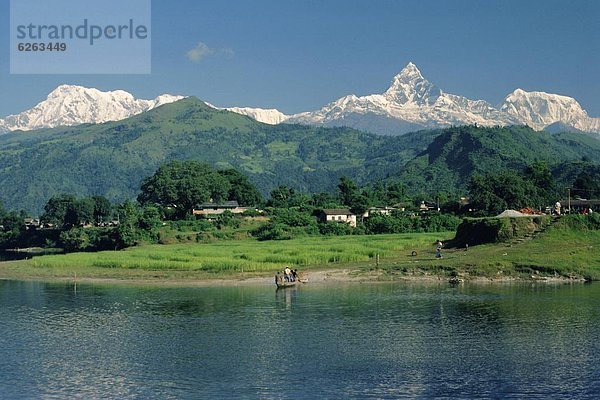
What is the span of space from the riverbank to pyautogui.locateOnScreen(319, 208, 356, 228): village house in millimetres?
44452

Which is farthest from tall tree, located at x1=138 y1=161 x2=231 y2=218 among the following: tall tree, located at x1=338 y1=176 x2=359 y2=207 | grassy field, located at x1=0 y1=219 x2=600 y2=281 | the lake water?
the lake water

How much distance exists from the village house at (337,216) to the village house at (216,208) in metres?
18.1

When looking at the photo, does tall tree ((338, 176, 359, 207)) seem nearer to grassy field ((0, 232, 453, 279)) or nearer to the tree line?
the tree line

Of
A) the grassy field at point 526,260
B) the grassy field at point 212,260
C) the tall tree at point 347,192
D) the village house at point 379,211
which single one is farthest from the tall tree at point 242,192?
the grassy field at point 526,260

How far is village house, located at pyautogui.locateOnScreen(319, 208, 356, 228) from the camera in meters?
146

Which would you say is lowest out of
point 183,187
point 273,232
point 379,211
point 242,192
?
point 273,232

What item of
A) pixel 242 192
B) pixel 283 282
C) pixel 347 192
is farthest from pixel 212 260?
pixel 347 192

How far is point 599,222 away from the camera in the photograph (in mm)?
84750

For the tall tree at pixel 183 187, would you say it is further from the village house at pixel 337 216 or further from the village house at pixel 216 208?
the village house at pixel 337 216

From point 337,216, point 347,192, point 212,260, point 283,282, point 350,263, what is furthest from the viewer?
point 347,192

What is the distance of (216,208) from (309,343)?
120 metres

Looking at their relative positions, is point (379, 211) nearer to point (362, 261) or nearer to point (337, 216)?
point (337, 216)

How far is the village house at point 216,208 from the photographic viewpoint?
520 ft

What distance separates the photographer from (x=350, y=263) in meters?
83.1
